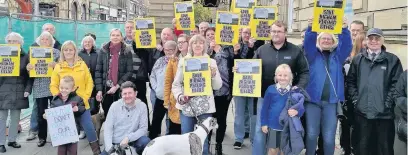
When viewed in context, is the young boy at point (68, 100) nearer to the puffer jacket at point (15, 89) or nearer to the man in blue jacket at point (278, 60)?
the puffer jacket at point (15, 89)

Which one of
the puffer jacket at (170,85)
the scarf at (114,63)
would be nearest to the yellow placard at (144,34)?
the scarf at (114,63)

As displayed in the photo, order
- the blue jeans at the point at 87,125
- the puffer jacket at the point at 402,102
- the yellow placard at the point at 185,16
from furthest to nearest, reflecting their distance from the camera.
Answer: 1. the yellow placard at the point at 185,16
2. the blue jeans at the point at 87,125
3. the puffer jacket at the point at 402,102

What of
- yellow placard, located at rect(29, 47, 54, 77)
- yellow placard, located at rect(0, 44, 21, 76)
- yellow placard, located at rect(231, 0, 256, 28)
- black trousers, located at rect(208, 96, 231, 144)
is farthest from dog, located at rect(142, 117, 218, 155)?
yellow placard, located at rect(0, 44, 21, 76)

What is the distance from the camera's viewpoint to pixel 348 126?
17.9 feet

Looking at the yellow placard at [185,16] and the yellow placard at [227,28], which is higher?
the yellow placard at [185,16]

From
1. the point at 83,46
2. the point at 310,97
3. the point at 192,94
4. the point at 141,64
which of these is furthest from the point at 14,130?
the point at 310,97

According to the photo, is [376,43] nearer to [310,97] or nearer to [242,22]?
[310,97]

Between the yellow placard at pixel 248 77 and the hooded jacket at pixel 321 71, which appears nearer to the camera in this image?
the hooded jacket at pixel 321 71

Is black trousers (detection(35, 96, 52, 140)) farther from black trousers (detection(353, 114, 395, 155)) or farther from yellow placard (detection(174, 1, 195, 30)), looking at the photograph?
black trousers (detection(353, 114, 395, 155))

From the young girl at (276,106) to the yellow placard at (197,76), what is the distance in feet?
2.39

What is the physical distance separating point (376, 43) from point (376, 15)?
152 inches

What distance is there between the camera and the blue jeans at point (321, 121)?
4816 mm

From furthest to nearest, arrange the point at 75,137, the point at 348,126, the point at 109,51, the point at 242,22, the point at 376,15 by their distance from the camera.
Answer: the point at 376,15 < the point at 242,22 < the point at 109,51 < the point at 348,126 < the point at 75,137

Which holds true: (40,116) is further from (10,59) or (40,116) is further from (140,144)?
(140,144)
